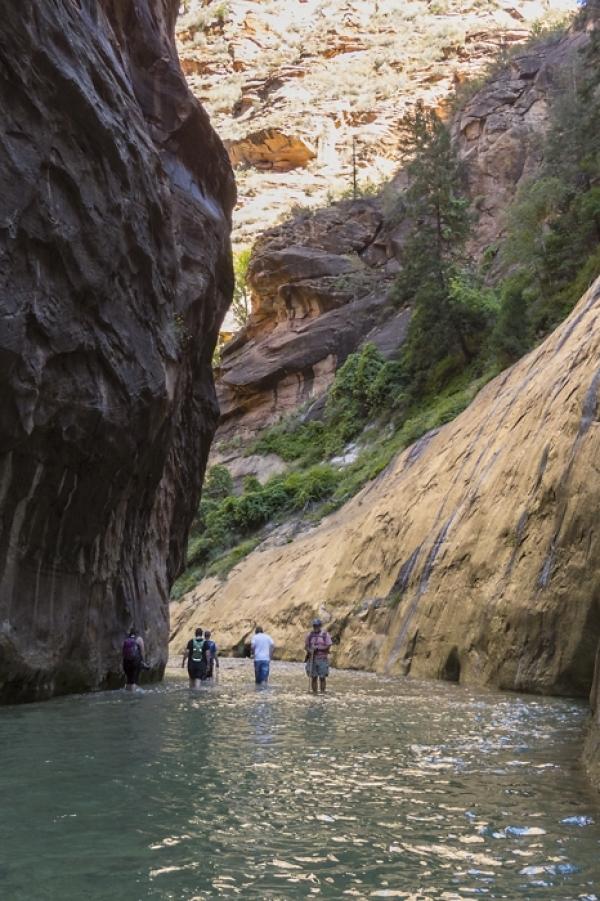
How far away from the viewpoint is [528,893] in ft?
15.1

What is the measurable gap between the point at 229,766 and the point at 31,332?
7.87 metres

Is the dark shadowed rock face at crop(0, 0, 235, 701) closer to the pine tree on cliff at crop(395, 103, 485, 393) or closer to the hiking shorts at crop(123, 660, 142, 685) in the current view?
the hiking shorts at crop(123, 660, 142, 685)

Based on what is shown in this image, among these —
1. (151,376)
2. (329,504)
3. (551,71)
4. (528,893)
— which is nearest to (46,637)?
(151,376)

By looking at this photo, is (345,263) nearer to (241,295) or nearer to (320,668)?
(241,295)

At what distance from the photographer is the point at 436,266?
128 ft

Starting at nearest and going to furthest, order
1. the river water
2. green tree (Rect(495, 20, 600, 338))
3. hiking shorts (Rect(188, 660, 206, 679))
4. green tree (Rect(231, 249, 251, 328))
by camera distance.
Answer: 1. the river water
2. hiking shorts (Rect(188, 660, 206, 679))
3. green tree (Rect(495, 20, 600, 338))
4. green tree (Rect(231, 249, 251, 328))

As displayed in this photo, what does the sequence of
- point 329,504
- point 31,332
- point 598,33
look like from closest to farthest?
point 31,332 → point 598,33 → point 329,504

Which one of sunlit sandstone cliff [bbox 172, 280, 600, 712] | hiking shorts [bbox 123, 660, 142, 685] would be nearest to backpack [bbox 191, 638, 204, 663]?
hiking shorts [bbox 123, 660, 142, 685]

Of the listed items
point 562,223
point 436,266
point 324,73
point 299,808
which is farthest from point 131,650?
point 324,73

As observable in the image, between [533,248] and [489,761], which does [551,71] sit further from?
[489,761]

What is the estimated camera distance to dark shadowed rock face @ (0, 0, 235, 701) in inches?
514

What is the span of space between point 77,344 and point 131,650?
700 centimetres

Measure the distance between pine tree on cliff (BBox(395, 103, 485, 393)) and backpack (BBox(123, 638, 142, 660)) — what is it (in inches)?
957

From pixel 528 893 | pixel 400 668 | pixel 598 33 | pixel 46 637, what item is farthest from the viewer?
pixel 598 33
